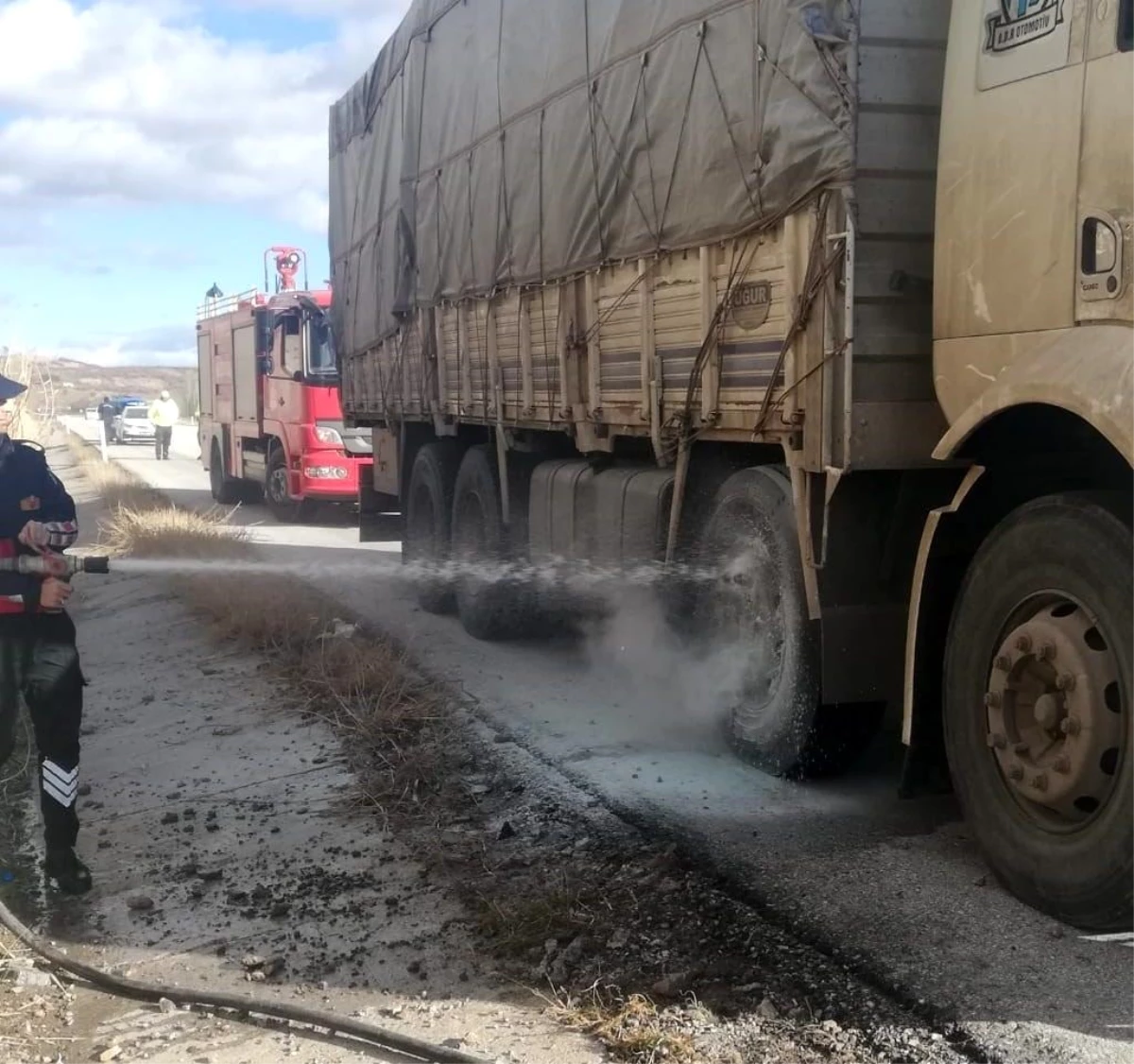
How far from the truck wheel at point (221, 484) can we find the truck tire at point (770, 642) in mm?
15316

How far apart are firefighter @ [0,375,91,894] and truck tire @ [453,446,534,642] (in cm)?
391

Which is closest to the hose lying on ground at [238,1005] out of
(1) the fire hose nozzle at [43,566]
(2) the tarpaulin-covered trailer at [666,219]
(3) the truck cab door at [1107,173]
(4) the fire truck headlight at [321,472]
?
(1) the fire hose nozzle at [43,566]

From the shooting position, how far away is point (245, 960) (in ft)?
13.0

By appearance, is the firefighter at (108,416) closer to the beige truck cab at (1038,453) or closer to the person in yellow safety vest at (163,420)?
the person in yellow safety vest at (163,420)

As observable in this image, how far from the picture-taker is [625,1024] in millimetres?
3346

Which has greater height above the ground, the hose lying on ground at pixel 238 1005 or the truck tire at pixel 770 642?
the truck tire at pixel 770 642

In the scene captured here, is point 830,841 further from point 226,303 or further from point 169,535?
point 226,303

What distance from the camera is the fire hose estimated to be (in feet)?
10.9

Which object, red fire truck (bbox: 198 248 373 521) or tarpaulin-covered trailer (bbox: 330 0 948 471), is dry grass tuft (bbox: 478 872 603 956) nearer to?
tarpaulin-covered trailer (bbox: 330 0 948 471)

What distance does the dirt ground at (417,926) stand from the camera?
3379 mm

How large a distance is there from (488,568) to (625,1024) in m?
5.57

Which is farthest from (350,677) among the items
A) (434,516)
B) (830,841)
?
(830,841)

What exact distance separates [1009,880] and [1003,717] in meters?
0.47

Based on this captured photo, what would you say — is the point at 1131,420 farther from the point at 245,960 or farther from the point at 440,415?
the point at 440,415
